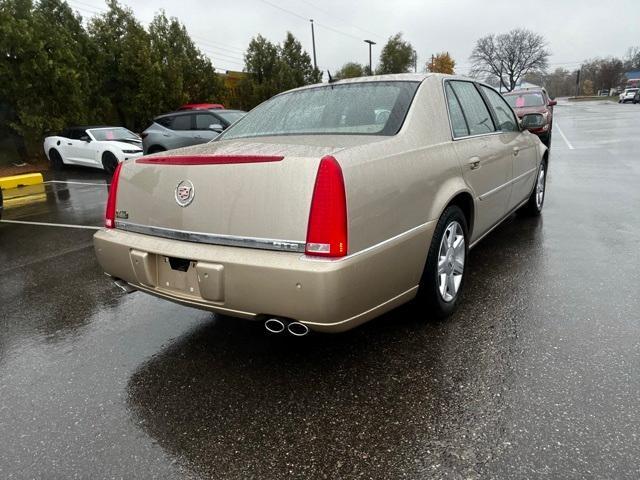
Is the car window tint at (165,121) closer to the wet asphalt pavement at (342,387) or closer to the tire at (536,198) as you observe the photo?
the wet asphalt pavement at (342,387)

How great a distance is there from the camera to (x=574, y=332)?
120 inches

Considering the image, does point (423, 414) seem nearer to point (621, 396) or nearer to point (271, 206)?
point (621, 396)

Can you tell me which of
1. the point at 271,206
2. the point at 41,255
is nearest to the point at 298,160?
the point at 271,206

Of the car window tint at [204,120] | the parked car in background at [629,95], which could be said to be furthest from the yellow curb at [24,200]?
the parked car in background at [629,95]

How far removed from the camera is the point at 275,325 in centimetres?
247

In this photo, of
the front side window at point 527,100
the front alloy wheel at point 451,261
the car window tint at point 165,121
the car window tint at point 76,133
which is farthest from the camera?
the front side window at point 527,100

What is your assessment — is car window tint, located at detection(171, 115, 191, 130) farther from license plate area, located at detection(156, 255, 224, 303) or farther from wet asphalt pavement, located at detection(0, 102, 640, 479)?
license plate area, located at detection(156, 255, 224, 303)

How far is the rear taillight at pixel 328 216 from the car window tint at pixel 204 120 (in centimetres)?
1028

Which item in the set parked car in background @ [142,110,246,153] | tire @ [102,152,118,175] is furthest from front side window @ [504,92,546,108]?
tire @ [102,152,118,175]

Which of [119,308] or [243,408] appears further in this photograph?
[119,308]

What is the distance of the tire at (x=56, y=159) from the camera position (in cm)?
1492

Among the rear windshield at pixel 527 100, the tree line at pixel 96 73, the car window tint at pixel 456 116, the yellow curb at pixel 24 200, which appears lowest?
the yellow curb at pixel 24 200

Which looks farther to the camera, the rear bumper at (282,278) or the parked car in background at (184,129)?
the parked car in background at (184,129)

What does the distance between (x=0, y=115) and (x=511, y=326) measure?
56.8ft
